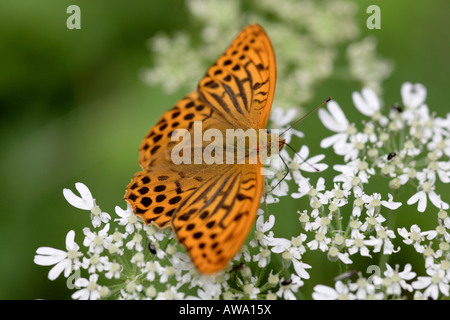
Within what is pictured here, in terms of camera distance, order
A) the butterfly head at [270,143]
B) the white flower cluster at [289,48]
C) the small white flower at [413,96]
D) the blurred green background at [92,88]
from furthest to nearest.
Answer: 1. the white flower cluster at [289,48]
2. the blurred green background at [92,88]
3. the small white flower at [413,96]
4. the butterfly head at [270,143]

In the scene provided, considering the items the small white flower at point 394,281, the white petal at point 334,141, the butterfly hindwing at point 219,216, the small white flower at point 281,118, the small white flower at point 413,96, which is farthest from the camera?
the small white flower at point 281,118

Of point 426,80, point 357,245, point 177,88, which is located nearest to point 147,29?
point 177,88

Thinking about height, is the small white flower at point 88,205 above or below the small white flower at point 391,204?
above

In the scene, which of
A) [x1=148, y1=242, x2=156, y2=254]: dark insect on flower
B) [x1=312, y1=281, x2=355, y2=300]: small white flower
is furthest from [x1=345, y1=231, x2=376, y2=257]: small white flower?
[x1=148, y1=242, x2=156, y2=254]: dark insect on flower

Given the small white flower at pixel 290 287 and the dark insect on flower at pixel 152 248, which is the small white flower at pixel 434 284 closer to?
the small white flower at pixel 290 287

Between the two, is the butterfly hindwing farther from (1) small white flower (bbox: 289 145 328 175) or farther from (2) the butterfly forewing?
(1) small white flower (bbox: 289 145 328 175)

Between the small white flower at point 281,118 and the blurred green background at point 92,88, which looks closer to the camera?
the small white flower at point 281,118

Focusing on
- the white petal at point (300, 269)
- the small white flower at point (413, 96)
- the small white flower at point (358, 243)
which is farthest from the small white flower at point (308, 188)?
the small white flower at point (413, 96)
